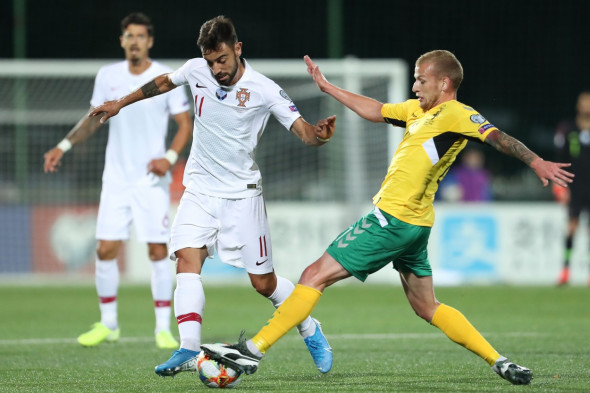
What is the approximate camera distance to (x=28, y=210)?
51.0 ft

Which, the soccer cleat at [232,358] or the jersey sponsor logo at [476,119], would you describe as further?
the jersey sponsor logo at [476,119]

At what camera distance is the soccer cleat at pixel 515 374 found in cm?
543

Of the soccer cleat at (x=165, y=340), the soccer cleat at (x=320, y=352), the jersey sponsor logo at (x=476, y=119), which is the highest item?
the jersey sponsor logo at (x=476, y=119)

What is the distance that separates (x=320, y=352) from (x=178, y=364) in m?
0.96

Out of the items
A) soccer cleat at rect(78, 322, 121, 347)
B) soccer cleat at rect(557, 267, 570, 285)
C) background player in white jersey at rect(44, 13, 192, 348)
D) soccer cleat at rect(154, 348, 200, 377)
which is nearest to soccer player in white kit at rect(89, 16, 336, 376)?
soccer cleat at rect(154, 348, 200, 377)

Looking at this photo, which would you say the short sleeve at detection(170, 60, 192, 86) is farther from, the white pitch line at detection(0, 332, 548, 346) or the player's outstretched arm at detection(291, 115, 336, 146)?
the white pitch line at detection(0, 332, 548, 346)

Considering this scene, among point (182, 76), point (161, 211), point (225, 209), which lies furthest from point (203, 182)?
point (161, 211)

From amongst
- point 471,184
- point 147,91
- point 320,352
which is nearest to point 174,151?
point 147,91

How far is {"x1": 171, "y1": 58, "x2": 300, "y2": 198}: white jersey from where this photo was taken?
6.02 metres

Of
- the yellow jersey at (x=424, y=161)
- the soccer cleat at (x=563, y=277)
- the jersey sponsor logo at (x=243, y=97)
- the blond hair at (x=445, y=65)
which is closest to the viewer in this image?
the yellow jersey at (x=424, y=161)

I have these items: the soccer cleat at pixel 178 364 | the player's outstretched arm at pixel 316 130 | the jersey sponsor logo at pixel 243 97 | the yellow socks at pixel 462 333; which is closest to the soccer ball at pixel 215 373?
the soccer cleat at pixel 178 364

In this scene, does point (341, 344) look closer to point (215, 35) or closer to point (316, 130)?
point (316, 130)

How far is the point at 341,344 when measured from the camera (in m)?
7.99

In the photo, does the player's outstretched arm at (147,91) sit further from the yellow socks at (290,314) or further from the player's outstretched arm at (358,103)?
the yellow socks at (290,314)
